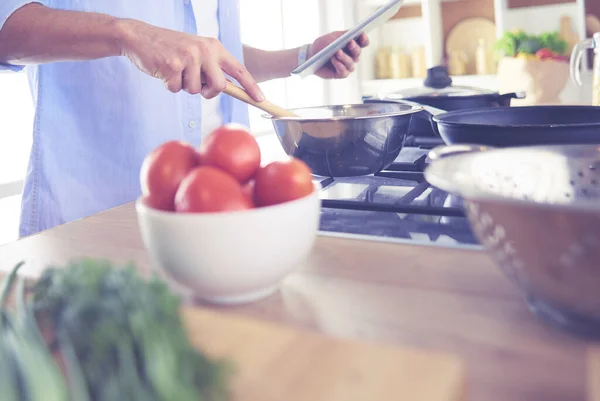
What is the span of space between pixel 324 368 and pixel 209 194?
0.60 ft

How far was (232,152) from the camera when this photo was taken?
50 cm

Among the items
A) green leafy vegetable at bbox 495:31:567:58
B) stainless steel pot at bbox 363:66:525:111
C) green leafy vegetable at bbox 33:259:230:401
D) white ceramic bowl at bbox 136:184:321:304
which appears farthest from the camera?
green leafy vegetable at bbox 495:31:567:58

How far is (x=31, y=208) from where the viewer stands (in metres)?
1.04

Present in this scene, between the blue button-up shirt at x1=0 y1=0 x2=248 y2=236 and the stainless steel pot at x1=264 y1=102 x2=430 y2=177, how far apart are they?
0.39 metres

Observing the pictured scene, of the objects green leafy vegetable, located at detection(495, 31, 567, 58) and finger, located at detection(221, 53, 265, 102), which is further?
green leafy vegetable, located at detection(495, 31, 567, 58)

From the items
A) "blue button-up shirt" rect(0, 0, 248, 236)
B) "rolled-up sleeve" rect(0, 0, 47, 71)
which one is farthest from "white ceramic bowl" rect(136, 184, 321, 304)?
"blue button-up shirt" rect(0, 0, 248, 236)

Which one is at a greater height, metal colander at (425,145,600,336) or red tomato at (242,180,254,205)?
red tomato at (242,180,254,205)

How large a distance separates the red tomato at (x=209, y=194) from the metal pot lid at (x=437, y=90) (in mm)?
790

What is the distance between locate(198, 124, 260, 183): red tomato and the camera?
1.64ft

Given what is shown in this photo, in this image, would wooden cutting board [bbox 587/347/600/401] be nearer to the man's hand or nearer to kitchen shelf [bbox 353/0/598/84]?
the man's hand

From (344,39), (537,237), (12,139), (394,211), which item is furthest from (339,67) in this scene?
(12,139)

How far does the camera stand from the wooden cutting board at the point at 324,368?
291 mm

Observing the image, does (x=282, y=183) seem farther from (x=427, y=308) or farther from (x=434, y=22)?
(x=434, y=22)

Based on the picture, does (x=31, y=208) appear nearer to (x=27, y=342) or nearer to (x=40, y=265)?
(x=40, y=265)
